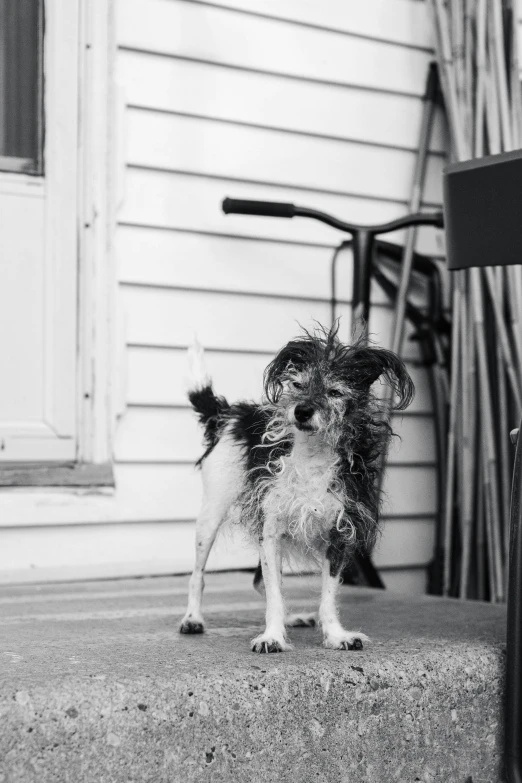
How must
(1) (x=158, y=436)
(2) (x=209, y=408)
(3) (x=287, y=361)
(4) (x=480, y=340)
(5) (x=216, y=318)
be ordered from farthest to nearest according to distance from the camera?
(4) (x=480, y=340), (5) (x=216, y=318), (1) (x=158, y=436), (2) (x=209, y=408), (3) (x=287, y=361)

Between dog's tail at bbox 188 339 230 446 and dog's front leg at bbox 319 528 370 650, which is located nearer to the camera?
dog's front leg at bbox 319 528 370 650

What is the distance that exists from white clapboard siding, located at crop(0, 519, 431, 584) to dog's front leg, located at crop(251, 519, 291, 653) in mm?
967

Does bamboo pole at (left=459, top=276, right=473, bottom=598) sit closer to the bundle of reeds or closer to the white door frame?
the bundle of reeds

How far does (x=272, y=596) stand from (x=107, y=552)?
1378 mm

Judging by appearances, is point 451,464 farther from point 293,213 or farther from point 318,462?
point 318,462

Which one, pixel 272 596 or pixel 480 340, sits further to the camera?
pixel 480 340

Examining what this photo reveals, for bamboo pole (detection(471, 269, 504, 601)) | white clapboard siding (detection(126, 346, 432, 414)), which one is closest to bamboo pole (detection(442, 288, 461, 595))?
bamboo pole (detection(471, 269, 504, 601))

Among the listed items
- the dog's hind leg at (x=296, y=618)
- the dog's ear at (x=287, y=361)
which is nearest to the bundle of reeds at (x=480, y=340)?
the dog's hind leg at (x=296, y=618)

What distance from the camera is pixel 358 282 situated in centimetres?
354

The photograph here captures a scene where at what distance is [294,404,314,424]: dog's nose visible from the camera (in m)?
2.01

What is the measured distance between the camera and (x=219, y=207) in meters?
3.65

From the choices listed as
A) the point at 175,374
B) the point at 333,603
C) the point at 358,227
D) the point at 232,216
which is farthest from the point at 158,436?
the point at 333,603

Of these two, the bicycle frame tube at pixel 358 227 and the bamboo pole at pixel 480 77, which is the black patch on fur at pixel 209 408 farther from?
the bamboo pole at pixel 480 77

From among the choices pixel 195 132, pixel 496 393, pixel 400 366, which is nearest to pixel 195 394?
pixel 400 366
